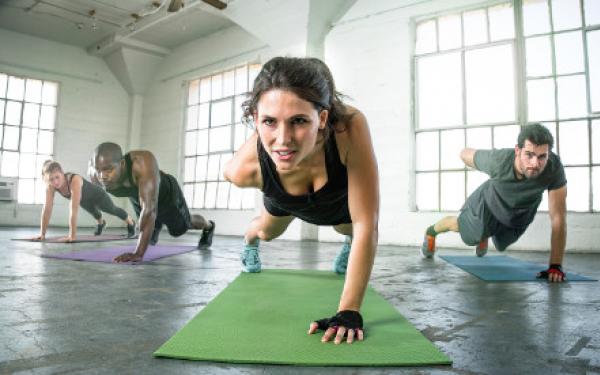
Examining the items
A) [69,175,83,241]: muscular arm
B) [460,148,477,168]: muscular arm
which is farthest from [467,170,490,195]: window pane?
[69,175,83,241]: muscular arm

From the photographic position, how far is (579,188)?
198 inches

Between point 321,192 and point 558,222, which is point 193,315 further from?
point 558,222

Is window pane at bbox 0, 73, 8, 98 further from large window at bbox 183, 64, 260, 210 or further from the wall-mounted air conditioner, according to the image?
large window at bbox 183, 64, 260, 210

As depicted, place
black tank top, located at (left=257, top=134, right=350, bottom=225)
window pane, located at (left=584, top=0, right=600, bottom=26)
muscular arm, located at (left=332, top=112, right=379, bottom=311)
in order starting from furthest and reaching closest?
window pane, located at (left=584, top=0, right=600, bottom=26) < black tank top, located at (left=257, top=134, right=350, bottom=225) < muscular arm, located at (left=332, top=112, right=379, bottom=311)

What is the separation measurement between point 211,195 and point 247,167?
24.5 feet

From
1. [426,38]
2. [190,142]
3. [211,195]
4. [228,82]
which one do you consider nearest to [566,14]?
[426,38]

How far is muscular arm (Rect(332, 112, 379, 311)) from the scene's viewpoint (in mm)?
1392

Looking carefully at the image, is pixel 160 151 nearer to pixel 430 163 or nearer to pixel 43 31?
pixel 43 31

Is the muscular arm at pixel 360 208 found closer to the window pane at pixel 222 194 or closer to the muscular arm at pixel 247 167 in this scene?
the muscular arm at pixel 247 167

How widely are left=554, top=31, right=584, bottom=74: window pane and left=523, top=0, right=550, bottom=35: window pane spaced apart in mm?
246

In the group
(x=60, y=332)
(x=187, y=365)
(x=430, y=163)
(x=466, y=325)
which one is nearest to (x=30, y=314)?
(x=60, y=332)

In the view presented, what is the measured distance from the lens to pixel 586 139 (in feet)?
16.4

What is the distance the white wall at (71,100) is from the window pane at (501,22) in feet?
30.6

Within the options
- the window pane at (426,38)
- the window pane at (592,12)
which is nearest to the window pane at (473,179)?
the window pane at (426,38)
